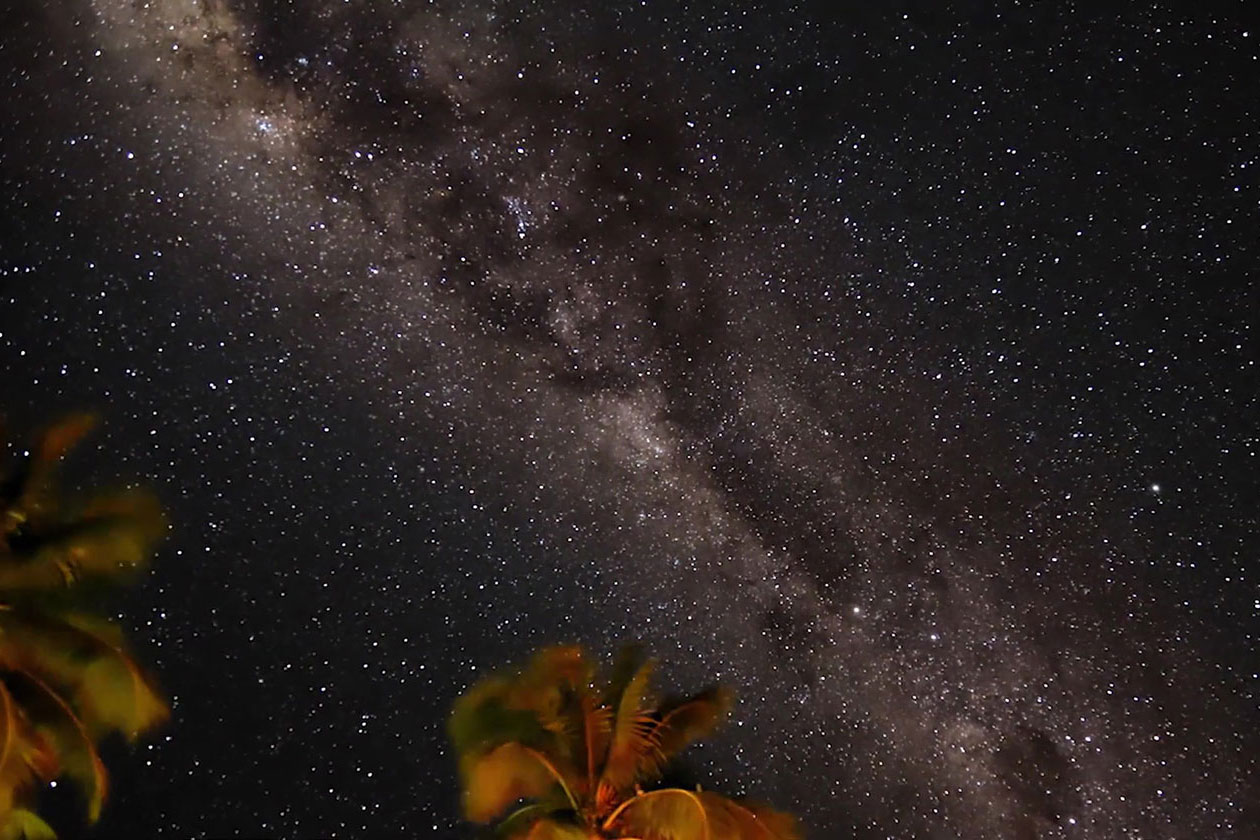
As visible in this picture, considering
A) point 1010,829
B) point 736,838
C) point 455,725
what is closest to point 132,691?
point 455,725

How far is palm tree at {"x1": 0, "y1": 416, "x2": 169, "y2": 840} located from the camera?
848 cm

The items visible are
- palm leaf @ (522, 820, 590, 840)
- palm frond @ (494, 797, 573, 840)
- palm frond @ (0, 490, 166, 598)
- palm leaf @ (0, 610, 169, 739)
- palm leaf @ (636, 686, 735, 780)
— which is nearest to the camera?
palm leaf @ (0, 610, 169, 739)

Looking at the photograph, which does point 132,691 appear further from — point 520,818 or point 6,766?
point 520,818

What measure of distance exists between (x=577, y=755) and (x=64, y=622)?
464 cm

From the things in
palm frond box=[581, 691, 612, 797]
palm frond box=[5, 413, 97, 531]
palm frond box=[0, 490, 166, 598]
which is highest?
palm frond box=[5, 413, 97, 531]

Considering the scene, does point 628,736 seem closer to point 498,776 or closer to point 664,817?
point 664,817

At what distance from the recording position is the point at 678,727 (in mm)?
9539

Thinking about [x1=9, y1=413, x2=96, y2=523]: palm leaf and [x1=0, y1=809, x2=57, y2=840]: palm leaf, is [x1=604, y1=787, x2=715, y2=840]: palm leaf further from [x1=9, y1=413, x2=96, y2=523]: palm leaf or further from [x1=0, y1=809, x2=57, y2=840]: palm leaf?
[x1=9, y1=413, x2=96, y2=523]: palm leaf

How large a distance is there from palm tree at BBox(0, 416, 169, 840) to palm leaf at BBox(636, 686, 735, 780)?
4.33m

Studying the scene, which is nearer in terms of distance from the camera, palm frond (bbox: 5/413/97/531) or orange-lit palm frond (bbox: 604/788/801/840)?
palm frond (bbox: 5/413/97/531)

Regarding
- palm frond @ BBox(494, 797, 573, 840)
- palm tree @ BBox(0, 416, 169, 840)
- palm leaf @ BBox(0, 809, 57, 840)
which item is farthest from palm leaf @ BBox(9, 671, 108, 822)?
palm frond @ BBox(494, 797, 573, 840)

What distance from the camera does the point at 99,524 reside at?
8766 mm

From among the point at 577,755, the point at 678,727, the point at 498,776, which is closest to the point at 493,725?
the point at 498,776

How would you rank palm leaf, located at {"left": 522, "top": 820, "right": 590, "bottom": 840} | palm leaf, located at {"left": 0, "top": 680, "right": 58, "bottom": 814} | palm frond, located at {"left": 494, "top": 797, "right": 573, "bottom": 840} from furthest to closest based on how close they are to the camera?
palm frond, located at {"left": 494, "top": 797, "right": 573, "bottom": 840}, palm leaf, located at {"left": 522, "top": 820, "right": 590, "bottom": 840}, palm leaf, located at {"left": 0, "top": 680, "right": 58, "bottom": 814}
